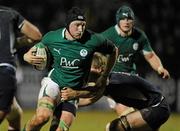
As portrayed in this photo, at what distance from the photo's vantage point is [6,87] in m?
8.87

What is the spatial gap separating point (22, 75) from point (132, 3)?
4.88 meters

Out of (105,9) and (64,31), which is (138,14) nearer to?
(105,9)

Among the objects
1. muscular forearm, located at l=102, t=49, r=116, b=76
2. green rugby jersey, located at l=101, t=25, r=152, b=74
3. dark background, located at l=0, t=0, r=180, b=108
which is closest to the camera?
muscular forearm, located at l=102, t=49, r=116, b=76

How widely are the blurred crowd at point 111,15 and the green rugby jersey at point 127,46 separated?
1113cm

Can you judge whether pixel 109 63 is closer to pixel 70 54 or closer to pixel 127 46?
pixel 70 54

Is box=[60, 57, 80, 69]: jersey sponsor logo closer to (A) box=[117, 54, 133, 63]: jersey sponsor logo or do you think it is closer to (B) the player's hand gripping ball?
(B) the player's hand gripping ball

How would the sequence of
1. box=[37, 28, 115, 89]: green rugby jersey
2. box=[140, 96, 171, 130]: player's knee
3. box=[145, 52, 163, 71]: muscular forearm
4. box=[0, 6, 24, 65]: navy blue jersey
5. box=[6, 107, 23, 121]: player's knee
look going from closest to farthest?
box=[0, 6, 24, 65]: navy blue jersey, box=[37, 28, 115, 89]: green rugby jersey, box=[6, 107, 23, 121]: player's knee, box=[140, 96, 171, 130]: player's knee, box=[145, 52, 163, 71]: muscular forearm

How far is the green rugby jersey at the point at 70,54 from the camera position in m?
9.52

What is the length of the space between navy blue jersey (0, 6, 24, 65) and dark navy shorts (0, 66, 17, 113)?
123mm

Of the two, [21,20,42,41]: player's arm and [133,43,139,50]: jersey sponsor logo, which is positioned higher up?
[21,20,42,41]: player's arm

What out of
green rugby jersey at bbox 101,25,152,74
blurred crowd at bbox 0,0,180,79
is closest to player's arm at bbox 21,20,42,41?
green rugby jersey at bbox 101,25,152,74

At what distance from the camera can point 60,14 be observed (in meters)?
23.2

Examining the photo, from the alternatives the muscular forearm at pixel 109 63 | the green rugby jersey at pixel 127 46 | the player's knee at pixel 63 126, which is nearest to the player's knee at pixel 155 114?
the muscular forearm at pixel 109 63

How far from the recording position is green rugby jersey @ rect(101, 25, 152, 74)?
11.2 metres
